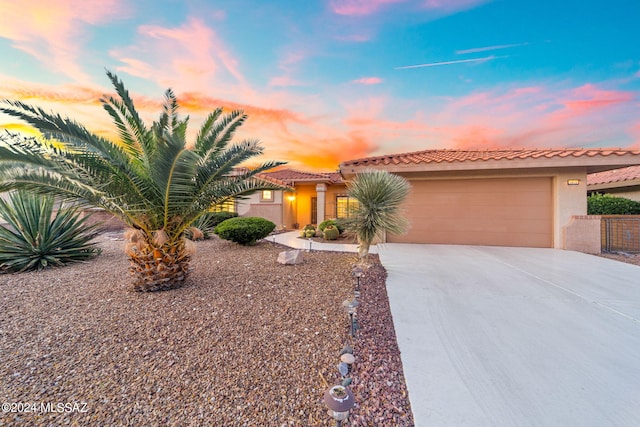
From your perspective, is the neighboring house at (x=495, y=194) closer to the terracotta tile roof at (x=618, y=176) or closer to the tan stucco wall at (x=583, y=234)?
the tan stucco wall at (x=583, y=234)

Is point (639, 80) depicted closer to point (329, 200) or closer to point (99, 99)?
point (329, 200)

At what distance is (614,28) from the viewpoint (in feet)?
25.9

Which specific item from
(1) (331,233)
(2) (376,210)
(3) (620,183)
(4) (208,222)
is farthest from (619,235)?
(4) (208,222)

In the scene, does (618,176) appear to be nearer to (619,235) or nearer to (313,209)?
(619,235)

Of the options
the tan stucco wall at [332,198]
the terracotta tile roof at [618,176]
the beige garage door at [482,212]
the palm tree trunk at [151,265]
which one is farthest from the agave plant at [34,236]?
the terracotta tile roof at [618,176]

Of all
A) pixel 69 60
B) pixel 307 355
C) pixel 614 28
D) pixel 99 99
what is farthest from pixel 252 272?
pixel 614 28

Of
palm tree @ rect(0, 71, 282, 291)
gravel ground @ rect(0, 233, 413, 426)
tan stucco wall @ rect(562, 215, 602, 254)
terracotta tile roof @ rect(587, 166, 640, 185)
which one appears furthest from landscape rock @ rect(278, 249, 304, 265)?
terracotta tile roof @ rect(587, 166, 640, 185)

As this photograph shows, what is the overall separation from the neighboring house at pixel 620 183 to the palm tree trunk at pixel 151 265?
1749 cm

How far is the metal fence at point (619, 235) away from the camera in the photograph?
7742 millimetres

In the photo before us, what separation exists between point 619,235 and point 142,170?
13.9 metres

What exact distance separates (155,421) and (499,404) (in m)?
2.57

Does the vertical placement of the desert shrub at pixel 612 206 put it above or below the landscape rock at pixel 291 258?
above

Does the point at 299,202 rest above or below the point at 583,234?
above

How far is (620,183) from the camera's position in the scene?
11180mm
